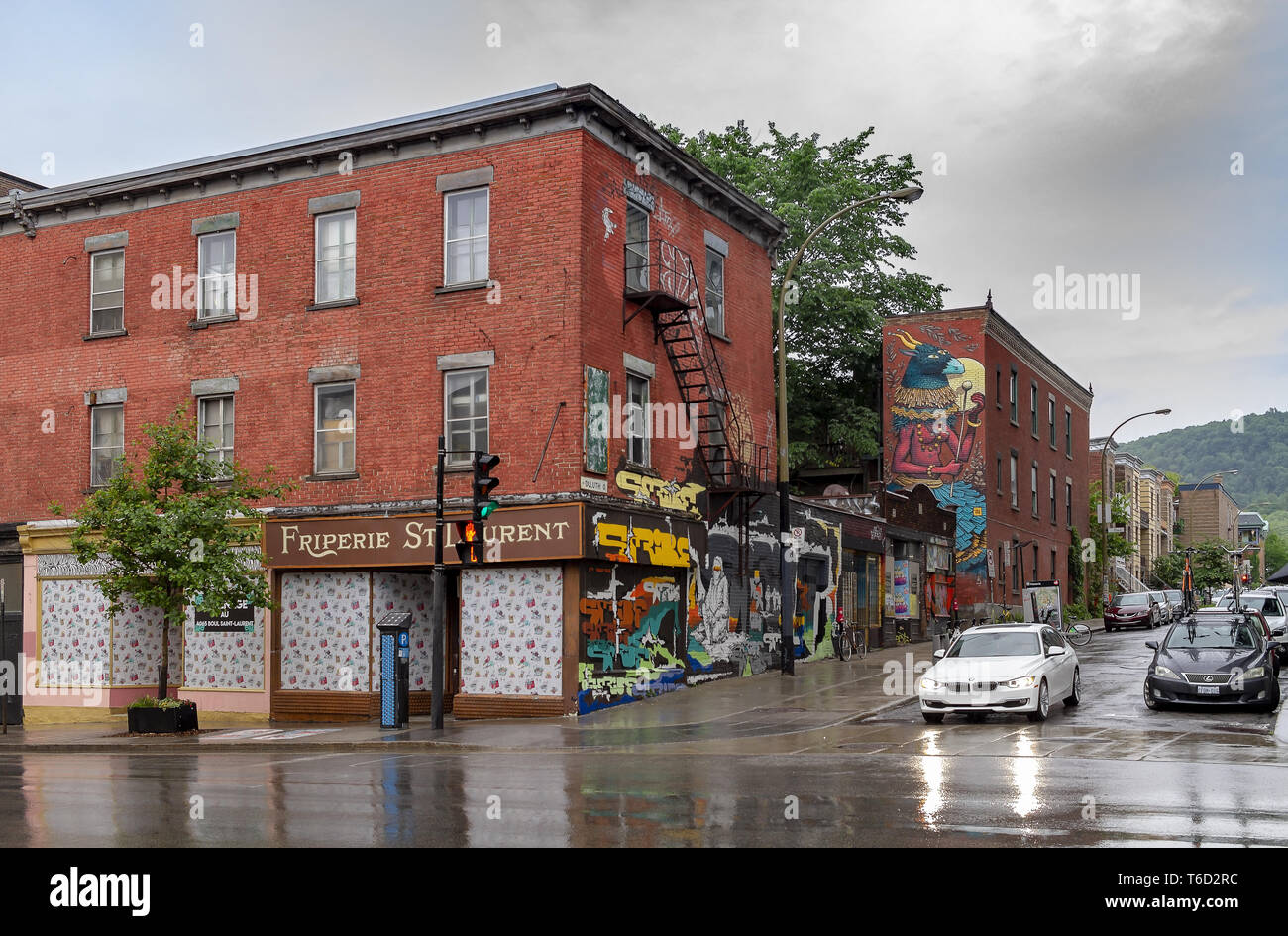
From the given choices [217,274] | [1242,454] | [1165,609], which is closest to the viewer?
[217,274]

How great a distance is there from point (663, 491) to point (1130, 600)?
101ft

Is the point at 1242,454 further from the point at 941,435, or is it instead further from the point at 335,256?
the point at 335,256

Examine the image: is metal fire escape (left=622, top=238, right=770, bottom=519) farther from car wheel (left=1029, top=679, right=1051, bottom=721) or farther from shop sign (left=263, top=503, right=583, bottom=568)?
car wheel (left=1029, top=679, right=1051, bottom=721)

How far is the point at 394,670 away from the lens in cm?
2128

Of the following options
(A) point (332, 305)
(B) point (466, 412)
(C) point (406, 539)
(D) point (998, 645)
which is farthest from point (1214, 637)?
(A) point (332, 305)

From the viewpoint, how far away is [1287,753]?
15.1 metres

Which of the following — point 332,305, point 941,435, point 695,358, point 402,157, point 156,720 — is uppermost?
point 402,157

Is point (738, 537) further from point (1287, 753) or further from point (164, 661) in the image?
point (1287, 753)

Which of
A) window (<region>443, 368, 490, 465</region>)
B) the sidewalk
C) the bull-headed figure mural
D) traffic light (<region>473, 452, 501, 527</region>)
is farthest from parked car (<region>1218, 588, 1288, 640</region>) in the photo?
Result: traffic light (<region>473, 452, 501, 527</region>)

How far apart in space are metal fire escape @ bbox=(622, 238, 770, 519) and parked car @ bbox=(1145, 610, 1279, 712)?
9021mm

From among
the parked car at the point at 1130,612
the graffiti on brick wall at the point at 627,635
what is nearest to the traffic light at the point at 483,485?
the graffiti on brick wall at the point at 627,635

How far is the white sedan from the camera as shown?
62.1 ft

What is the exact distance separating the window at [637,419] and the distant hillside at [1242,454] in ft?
525
